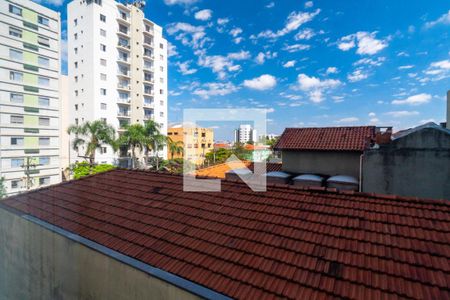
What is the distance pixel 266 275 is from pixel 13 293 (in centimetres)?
718

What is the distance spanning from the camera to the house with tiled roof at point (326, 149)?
1031cm

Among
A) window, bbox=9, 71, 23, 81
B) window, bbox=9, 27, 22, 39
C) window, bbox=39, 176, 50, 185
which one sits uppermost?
window, bbox=9, 27, 22, 39

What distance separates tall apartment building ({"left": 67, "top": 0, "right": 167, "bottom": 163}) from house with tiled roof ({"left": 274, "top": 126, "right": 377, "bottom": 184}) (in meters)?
25.8

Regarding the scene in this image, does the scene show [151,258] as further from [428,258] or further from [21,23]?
[21,23]

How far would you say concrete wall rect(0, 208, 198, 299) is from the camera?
3.21 metres

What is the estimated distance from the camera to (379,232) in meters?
3.15

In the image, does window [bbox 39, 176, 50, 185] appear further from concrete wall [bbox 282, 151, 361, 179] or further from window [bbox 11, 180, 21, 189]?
concrete wall [bbox 282, 151, 361, 179]

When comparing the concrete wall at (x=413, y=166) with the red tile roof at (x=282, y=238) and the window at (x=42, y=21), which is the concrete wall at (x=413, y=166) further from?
the window at (x=42, y=21)

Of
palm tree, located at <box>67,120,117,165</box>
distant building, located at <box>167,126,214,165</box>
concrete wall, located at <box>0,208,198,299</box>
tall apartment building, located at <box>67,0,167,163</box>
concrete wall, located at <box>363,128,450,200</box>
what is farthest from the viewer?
distant building, located at <box>167,126,214,165</box>

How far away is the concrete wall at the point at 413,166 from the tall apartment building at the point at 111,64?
29850 millimetres

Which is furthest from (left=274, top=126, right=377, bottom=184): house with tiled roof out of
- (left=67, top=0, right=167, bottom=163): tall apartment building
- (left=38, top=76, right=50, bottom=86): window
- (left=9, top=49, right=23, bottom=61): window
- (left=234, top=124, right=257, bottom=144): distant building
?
(left=67, top=0, right=167, bottom=163): tall apartment building

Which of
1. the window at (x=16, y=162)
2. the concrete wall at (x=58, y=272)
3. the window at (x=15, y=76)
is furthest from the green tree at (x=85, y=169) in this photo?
the concrete wall at (x=58, y=272)

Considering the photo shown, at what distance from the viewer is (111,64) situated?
31.1m

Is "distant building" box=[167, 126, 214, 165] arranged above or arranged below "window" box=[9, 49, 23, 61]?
below
